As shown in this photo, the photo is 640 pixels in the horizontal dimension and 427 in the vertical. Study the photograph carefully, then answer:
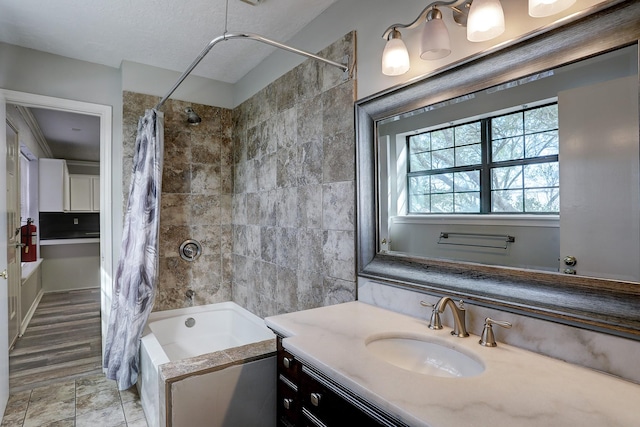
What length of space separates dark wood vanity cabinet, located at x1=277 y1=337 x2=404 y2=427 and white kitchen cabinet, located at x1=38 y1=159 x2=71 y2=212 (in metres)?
6.16

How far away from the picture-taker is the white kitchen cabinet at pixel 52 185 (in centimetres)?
569

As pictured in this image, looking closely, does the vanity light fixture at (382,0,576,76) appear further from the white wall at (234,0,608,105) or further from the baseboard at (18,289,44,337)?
the baseboard at (18,289,44,337)

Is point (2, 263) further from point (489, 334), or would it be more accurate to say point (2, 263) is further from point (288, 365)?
point (489, 334)

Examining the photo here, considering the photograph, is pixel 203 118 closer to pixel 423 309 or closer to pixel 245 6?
pixel 245 6

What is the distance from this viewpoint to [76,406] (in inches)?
93.0

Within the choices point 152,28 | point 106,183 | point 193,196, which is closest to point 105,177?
point 106,183

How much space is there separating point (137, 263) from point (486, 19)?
2463mm

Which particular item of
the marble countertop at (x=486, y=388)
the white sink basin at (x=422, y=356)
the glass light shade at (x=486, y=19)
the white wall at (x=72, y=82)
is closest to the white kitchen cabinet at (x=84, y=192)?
the white wall at (x=72, y=82)

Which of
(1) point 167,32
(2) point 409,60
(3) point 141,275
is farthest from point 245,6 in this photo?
(3) point 141,275

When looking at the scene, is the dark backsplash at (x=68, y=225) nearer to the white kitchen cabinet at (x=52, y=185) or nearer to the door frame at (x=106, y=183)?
the white kitchen cabinet at (x=52, y=185)

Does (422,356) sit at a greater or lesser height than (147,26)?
lesser

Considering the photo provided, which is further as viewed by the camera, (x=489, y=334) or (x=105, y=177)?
(x=105, y=177)

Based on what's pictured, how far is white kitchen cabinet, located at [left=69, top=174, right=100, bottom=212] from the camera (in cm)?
614

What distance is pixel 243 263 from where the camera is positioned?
119 inches
